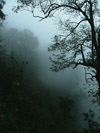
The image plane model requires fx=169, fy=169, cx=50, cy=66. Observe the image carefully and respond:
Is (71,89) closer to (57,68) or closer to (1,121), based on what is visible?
(57,68)

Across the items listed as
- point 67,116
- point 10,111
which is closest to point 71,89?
point 67,116

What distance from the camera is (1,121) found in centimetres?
145

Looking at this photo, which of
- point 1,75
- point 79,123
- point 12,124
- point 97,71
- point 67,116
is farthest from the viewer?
point 79,123

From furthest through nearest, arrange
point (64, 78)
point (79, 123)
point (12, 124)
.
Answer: point (64, 78) < point (79, 123) < point (12, 124)

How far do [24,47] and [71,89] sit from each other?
13.9 metres

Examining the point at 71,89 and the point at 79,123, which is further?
the point at 71,89

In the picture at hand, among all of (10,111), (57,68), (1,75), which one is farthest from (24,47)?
(10,111)

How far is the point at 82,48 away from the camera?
6605 mm

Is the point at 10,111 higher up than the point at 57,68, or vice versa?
the point at 57,68

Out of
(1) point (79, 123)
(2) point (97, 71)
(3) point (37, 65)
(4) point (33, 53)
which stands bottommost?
(1) point (79, 123)

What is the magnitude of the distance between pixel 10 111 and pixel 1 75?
48.8 ft

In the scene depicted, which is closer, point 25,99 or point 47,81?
point 25,99

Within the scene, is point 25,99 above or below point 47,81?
below

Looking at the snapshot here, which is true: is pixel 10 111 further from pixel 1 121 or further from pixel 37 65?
pixel 37 65
